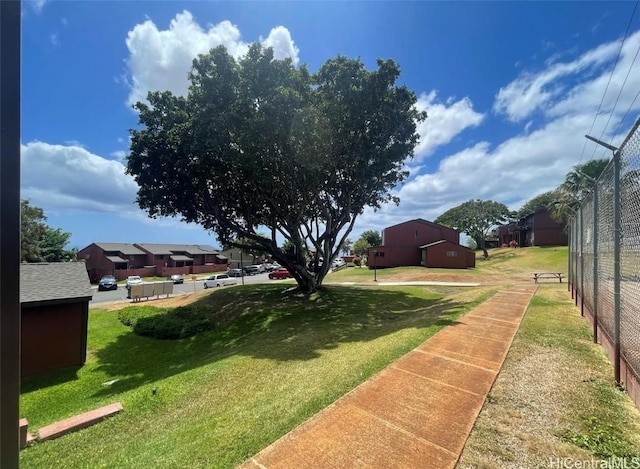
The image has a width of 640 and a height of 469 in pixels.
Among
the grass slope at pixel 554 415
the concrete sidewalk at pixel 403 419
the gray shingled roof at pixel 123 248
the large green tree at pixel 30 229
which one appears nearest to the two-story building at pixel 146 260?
the gray shingled roof at pixel 123 248

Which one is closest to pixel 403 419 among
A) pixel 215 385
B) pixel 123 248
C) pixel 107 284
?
pixel 215 385

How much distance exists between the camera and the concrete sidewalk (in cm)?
281

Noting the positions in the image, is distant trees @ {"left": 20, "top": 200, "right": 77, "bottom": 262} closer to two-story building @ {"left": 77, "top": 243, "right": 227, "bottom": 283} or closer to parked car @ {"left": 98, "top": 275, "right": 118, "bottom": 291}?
two-story building @ {"left": 77, "top": 243, "right": 227, "bottom": 283}

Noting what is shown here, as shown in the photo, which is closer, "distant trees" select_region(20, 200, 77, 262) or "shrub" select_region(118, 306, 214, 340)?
"shrub" select_region(118, 306, 214, 340)

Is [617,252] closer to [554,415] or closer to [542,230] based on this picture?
[554,415]

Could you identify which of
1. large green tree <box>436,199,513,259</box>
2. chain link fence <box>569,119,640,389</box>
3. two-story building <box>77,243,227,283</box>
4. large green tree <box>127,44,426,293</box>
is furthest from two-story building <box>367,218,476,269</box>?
chain link fence <box>569,119,640,389</box>

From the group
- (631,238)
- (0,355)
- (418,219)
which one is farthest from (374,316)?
(418,219)

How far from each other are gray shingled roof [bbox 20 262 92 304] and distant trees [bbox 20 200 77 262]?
99.9 ft

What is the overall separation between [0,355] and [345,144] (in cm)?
1323

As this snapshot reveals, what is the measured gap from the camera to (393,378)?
4496 mm

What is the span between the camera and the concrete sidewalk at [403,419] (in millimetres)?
2811

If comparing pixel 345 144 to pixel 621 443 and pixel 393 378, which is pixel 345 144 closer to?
pixel 393 378

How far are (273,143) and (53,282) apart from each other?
9.13 m

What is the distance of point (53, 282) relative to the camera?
9914 mm
